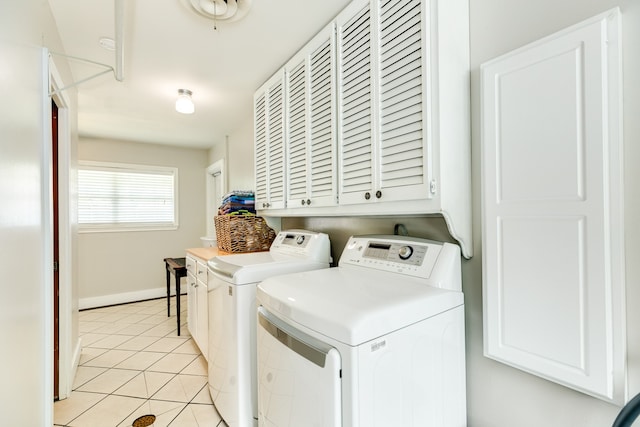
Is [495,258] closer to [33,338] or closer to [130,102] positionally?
[33,338]

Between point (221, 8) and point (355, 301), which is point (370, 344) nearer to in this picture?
point (355, 301)

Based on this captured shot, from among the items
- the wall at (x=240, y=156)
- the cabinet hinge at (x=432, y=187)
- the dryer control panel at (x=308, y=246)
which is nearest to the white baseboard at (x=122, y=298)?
the wall at (x=240, y=156)

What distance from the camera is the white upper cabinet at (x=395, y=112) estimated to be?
42.7 inches

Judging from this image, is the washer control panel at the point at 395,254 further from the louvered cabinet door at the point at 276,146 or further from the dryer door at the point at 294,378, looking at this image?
the louvered cabinet door at the point at 276,146

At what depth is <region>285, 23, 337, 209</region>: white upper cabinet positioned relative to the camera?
1.59 meters

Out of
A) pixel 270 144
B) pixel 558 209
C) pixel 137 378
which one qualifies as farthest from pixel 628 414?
pixel 137 378

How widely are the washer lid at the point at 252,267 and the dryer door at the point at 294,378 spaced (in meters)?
0.31

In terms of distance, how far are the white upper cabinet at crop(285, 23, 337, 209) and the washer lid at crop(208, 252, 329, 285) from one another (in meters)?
0.35

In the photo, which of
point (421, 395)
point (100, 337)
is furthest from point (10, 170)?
point (100, 337)

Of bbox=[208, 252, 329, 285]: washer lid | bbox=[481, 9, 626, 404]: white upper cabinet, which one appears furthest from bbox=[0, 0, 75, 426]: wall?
bbox=[481, 9, 626, 404]: white upper cabinet

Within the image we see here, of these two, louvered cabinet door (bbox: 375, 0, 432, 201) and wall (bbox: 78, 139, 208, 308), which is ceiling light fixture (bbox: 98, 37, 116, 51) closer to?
louvered cabinet door (bbox: 375, 0, 432, 201)

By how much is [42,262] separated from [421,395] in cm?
163

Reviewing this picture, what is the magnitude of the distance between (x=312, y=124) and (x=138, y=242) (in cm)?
379

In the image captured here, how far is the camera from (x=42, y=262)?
131cm
